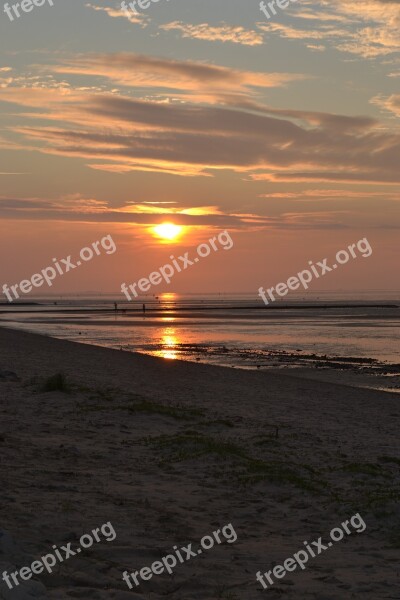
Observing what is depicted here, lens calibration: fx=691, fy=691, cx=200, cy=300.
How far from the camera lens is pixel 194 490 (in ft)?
34.2

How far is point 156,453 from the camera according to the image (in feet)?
41.6

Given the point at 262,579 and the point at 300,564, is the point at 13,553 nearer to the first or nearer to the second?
the point at 262,579

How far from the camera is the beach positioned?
716 cm

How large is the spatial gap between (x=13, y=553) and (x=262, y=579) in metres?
Answer: 2.60

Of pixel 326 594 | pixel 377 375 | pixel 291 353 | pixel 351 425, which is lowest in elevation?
pixel 326 594

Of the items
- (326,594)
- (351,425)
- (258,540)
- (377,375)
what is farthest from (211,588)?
(377,375)

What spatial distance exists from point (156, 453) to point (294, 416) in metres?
6.88

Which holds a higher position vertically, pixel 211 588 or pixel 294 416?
pixel 294 416

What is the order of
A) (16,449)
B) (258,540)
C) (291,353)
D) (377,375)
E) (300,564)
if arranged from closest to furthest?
1. (300,564)
2. (258,540)
3. (16,449)
4. (377,375)
5. (291,353)

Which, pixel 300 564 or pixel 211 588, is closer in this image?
pixel 211 588

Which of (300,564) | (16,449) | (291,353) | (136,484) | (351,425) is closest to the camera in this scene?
(300,564)

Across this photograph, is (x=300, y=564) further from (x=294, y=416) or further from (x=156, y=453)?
(x=294, y=416)

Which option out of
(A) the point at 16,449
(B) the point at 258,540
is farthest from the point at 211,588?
(A) the point at 16,449

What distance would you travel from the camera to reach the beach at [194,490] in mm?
7160
